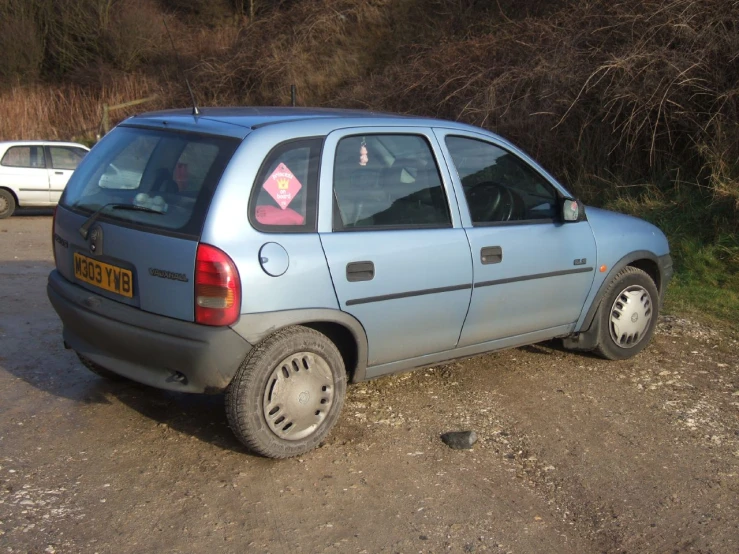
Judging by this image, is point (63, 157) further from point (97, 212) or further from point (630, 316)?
point (630, 316)

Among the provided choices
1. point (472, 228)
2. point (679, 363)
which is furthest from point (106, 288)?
point (679, 363)

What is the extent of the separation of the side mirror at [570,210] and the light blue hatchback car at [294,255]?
0.04 feet

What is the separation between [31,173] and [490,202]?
1273 cm

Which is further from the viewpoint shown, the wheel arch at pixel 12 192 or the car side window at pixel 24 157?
the car side window at pixel 24 157

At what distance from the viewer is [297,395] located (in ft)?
14.4

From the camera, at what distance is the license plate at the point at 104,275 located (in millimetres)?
4320

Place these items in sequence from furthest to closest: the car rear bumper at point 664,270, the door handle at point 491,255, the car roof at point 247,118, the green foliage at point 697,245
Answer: the green foliage at point 697,245 < the car rear bumper at point 664,270 < the door handle at point 491,255 < the car roof at point 247,118

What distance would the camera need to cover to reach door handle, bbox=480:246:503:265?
5035 mm

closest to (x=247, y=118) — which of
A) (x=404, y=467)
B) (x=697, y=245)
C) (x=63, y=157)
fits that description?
(x=404, y=467)

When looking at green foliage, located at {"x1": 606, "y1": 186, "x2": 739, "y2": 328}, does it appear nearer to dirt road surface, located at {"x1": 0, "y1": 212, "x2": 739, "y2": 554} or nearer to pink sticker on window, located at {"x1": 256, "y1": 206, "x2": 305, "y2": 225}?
dirt road surface, located at {"x1": 0, "y1": 212, "x2": 739, "y2": 554}

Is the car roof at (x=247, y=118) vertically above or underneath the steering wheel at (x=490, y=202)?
above

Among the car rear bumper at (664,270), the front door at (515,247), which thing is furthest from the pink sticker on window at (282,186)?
the car rear bumper at (664,270)

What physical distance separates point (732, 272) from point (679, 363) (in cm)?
284

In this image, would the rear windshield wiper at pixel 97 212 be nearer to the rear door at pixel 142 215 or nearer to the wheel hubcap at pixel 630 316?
the rear door at pixel 142 215
